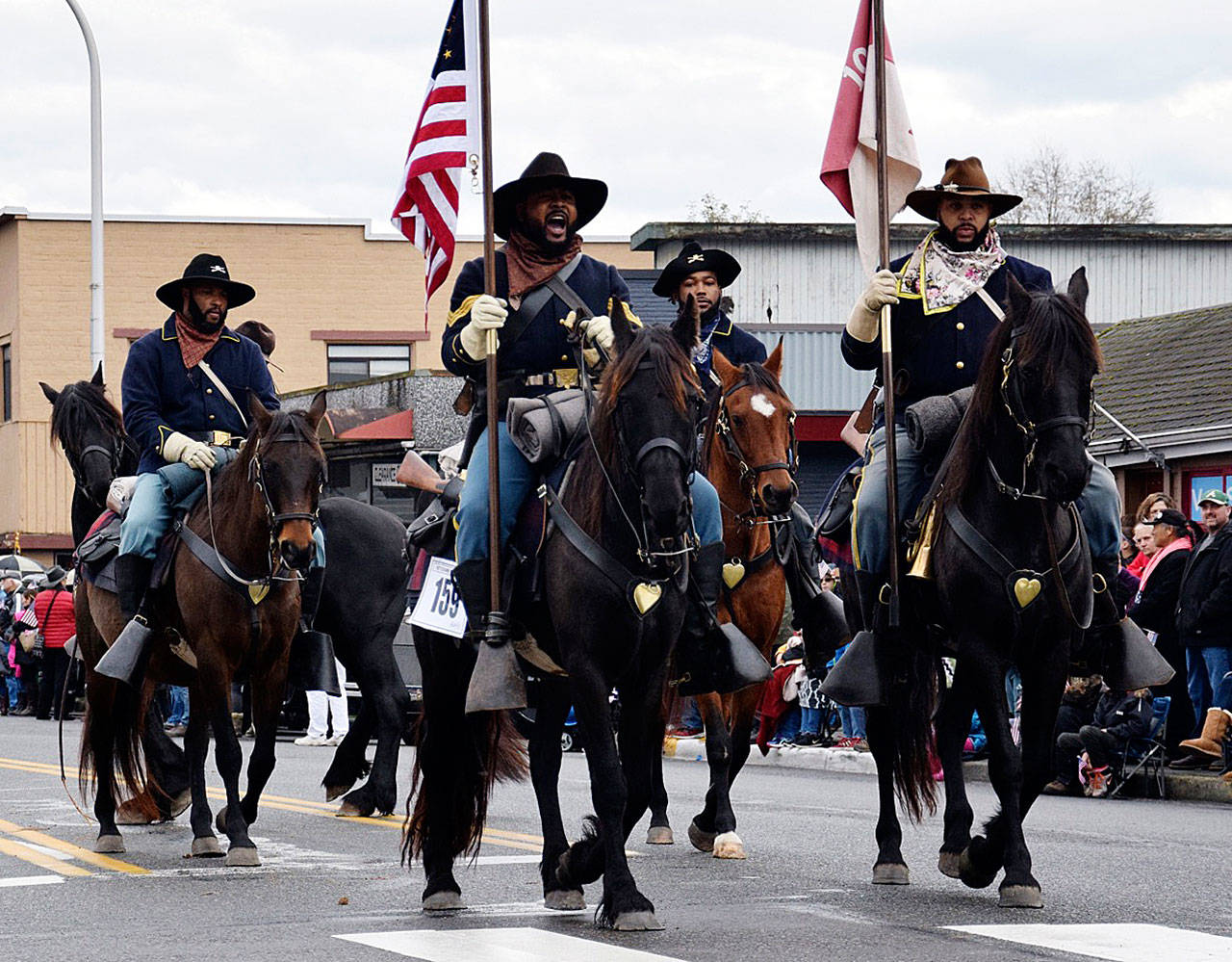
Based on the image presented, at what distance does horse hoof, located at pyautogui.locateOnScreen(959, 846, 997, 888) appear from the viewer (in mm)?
8852

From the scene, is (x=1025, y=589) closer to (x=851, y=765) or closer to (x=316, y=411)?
(x=316, y=411)

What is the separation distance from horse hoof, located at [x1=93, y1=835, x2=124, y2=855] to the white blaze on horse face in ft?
13.9

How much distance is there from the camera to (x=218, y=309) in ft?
41.0

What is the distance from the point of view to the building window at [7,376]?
48812 mm

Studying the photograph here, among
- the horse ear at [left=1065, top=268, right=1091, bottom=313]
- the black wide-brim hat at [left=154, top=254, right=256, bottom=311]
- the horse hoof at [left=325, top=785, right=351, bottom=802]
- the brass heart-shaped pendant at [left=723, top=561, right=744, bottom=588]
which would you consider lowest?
the horse hoof at [left=325, top=785, right=351, bottom=802]

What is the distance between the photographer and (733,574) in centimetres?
1193

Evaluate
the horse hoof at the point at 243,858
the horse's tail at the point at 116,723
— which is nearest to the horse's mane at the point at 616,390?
the horse hoof at the point at 243,858

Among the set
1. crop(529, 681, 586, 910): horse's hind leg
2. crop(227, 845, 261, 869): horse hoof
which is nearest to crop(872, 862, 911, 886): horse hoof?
crop(529, 681, 586, 910): horse's hind leg

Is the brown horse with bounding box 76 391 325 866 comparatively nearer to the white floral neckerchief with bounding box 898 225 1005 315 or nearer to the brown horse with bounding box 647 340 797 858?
the brown horse with bounding box 647 340 797 858

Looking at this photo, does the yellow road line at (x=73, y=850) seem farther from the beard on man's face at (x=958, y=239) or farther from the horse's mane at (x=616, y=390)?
the beard on man's face at (x=958, y=239)

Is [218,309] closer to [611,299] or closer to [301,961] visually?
[611,299]

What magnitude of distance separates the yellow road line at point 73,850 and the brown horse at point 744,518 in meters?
2.81

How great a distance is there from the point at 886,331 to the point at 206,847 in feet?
14.8

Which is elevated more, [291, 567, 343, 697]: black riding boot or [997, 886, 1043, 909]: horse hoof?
[291, 567, 343, 697]: black riding boot
